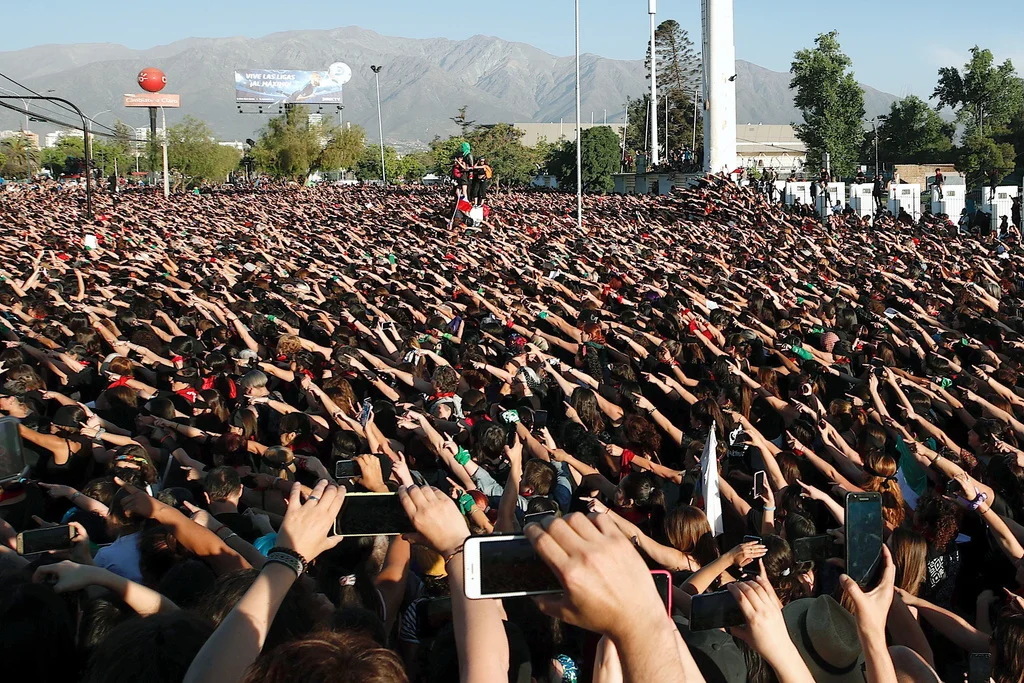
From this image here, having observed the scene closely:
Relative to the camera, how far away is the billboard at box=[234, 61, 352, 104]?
10219 centimetres

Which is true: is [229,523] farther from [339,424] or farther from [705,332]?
[705,332]

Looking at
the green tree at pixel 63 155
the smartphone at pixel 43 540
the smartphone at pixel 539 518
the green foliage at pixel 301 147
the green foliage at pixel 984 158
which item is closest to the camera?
the smartphone at pixel 539 518

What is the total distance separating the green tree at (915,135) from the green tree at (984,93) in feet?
5.78

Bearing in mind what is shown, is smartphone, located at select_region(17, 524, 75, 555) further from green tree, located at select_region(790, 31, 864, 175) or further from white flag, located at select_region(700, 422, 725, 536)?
green tree, located at select_region(790, 31, 864, 175)

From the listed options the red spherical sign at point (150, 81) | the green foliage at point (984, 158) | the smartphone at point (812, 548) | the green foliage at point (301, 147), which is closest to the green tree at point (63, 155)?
the green foliage at point (301, 147)

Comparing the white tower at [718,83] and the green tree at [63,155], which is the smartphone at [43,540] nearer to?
the white tower at [718,83]

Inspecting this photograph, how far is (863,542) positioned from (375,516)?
1.19m

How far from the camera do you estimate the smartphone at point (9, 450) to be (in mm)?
4172

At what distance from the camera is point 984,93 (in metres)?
68.8

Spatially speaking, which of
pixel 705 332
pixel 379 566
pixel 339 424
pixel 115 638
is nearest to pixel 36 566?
pixel 115 638

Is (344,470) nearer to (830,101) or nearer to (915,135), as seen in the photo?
(830,101)

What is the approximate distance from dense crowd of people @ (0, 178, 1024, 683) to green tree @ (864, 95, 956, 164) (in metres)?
59.0

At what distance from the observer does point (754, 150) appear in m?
125

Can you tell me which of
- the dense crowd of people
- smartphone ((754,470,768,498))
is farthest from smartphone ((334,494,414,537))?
smartphone ((754,470,768,498))
